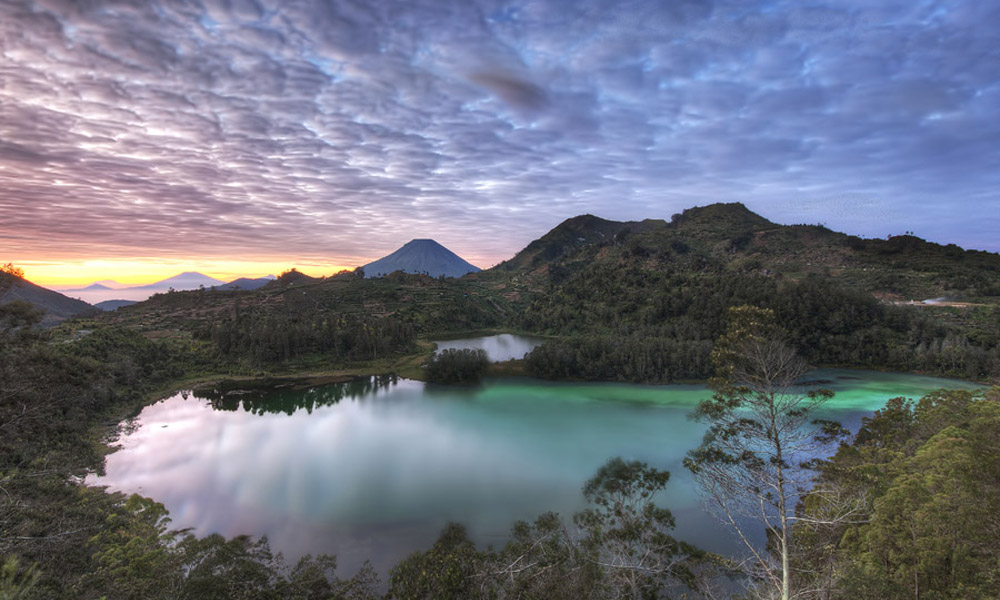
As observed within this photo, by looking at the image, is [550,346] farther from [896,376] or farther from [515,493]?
[896,376]

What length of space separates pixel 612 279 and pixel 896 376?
193 ft

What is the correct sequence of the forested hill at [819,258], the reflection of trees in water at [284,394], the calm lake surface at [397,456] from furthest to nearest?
the forested hill at [819,258] → the reflection of trees in water at [284,394] → the calm lake surface at [397,456]

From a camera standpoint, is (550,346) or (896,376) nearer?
(896,376)

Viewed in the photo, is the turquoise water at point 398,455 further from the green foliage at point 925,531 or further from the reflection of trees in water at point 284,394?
the green foliage at point 925,531

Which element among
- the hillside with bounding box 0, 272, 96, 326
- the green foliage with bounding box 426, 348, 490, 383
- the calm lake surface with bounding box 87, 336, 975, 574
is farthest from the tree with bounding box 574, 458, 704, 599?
the hillside with bounding box 0, 272, 96, 326

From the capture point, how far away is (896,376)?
54000 millimetres

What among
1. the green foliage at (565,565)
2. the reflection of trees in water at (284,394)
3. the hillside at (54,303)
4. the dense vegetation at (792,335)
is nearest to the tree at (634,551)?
the green foliage at (565,565)

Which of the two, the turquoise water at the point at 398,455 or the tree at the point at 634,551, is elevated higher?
the tree at the point at 634,551

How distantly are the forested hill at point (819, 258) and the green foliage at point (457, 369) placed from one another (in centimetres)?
7153

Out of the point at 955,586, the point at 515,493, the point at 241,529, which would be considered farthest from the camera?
the point at 515,493

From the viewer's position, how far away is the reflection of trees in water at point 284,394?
1823 inches

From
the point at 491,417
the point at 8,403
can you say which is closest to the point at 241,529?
the point at 8,403

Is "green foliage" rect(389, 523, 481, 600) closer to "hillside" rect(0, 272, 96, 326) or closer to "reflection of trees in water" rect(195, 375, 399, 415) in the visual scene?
"reflection of trees in water" rect(195, 375, 399, 415)

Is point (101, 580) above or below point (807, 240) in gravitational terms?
below
